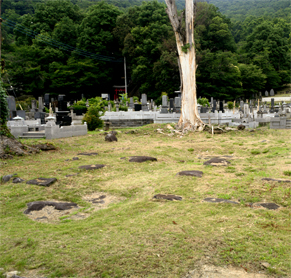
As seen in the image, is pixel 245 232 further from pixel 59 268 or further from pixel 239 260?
pixel 59 268

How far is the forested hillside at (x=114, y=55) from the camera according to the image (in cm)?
3866

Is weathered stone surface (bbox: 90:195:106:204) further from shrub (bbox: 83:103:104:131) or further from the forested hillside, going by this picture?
the forested hillside

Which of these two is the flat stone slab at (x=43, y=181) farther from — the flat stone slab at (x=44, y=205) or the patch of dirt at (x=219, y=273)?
the patch of dirt at (x=219, y=273)

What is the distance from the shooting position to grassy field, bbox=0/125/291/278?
10.8 ft

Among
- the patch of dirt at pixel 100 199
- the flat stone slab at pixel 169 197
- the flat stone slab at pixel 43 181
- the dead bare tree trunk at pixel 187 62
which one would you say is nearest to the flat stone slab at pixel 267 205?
the flat stone slab at pixel 169 197

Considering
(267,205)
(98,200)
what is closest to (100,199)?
(98,200)

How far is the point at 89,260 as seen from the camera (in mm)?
3350

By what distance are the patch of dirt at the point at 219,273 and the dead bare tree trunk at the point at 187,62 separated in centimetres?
1335

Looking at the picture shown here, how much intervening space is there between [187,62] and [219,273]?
14902mm

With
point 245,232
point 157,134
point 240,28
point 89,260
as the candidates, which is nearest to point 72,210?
point 89,260

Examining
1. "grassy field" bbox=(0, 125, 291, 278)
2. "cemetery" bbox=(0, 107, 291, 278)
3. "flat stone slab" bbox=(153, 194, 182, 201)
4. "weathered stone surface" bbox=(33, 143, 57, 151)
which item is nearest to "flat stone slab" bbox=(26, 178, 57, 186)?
"cemetery" bbox=(0, 107, 291, 278)

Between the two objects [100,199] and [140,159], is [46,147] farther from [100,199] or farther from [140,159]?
[100,199]

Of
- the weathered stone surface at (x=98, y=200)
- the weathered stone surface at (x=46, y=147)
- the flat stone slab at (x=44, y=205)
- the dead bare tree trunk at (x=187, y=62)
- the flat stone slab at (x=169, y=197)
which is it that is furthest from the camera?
the dead bare tree trunk at (x=187, y=62)

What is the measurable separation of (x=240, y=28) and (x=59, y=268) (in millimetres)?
67797
